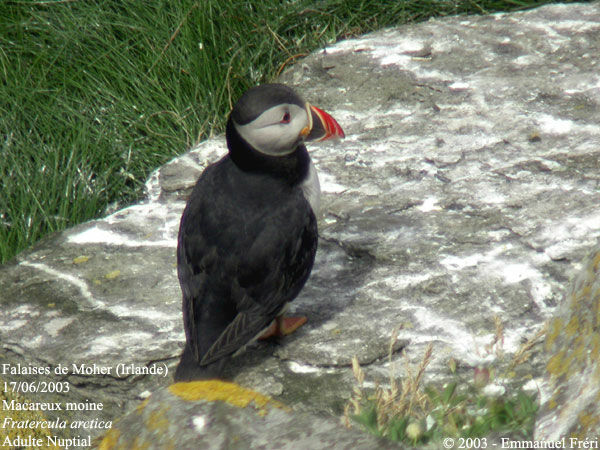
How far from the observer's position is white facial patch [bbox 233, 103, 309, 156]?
2961mm

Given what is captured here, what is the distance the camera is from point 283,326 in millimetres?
3094

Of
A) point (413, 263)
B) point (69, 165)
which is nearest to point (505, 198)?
point (413, 263)

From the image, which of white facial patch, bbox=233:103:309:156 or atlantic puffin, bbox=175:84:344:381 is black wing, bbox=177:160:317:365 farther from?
white facial patch, bbox=233:103:309:156

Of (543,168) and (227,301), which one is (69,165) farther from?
(543,168)

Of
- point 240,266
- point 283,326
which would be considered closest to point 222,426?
point 240,266

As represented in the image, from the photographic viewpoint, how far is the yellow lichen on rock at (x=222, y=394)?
188 centimetres

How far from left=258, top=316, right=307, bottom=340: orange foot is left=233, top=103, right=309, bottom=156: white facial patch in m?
0.57

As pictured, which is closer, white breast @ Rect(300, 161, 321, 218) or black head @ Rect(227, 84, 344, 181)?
black head @ Rect(227, 84, 344, 181)

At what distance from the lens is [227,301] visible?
290cm

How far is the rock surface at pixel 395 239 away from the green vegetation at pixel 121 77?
0.97 ft

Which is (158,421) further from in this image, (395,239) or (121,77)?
(121,77)

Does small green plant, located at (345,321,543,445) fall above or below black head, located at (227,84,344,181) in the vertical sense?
below

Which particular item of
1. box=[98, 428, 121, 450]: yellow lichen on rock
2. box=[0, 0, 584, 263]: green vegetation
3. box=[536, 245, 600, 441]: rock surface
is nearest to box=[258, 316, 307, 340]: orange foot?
box=[536, 245, 600, 441]: rock surface

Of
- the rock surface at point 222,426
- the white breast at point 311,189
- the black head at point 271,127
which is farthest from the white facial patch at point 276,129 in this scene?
the rock surface at point 222,426
